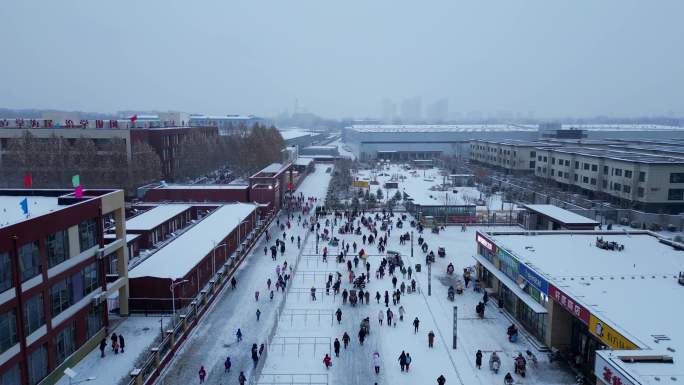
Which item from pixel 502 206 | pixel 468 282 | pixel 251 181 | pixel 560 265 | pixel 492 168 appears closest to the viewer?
pixel 560 265

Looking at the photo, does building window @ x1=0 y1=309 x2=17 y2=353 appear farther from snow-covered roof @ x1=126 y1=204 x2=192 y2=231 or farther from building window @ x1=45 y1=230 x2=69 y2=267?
snow-covered roof @ x1=126 y1=204 x2=192 y2=231

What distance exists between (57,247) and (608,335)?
1656 centimetres

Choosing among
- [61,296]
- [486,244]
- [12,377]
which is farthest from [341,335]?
[12,377]

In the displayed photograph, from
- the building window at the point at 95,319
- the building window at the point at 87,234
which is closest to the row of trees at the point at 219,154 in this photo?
the building window at the point at 87,234

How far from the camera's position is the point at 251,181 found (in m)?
40.6

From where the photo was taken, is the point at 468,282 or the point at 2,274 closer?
the point at 2,274

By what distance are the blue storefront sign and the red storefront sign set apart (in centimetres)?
47

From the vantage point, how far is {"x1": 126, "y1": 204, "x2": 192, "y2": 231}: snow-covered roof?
29594 millimetres

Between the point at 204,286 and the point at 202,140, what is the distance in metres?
40.9

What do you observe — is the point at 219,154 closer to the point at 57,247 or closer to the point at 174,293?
the point at 174,293

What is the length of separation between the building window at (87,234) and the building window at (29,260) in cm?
242

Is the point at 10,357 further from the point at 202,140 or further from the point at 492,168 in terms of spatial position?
the point at 492,168

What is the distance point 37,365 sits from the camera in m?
14.4

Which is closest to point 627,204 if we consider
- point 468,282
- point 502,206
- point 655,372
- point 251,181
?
point 502,206
